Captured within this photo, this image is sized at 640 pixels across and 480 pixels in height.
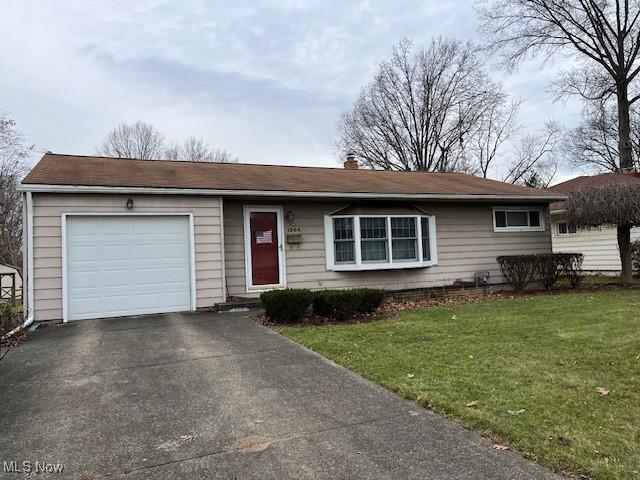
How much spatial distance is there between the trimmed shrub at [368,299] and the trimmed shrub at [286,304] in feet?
3.22

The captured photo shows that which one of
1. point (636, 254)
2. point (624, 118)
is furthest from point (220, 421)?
point (624, 118)

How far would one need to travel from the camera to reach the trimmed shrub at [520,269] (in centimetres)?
1184

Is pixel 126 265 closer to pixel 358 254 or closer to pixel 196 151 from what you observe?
pixel 358 254

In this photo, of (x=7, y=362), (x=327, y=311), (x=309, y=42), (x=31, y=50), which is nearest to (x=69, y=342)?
(x=7, y=362)

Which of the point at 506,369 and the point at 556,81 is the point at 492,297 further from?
the point at 556,81

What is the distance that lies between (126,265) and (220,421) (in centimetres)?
607

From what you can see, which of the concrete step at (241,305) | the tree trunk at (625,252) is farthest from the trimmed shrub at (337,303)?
the tree trunk at (625,252)

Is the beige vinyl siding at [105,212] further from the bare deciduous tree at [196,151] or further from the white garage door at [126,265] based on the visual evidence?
the bare deciduous tree at [196,151]

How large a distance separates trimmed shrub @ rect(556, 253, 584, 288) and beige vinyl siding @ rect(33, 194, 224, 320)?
28.6ft

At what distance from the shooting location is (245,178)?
1125 cm

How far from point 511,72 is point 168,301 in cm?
2107

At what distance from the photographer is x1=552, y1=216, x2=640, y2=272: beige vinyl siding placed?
17469 millimetres

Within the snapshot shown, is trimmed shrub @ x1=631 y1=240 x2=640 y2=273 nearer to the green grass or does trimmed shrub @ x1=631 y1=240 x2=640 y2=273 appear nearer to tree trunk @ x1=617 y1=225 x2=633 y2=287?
tree trunk @ x1=617 y1=225 x2=633 y2=287

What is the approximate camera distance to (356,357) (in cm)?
554
